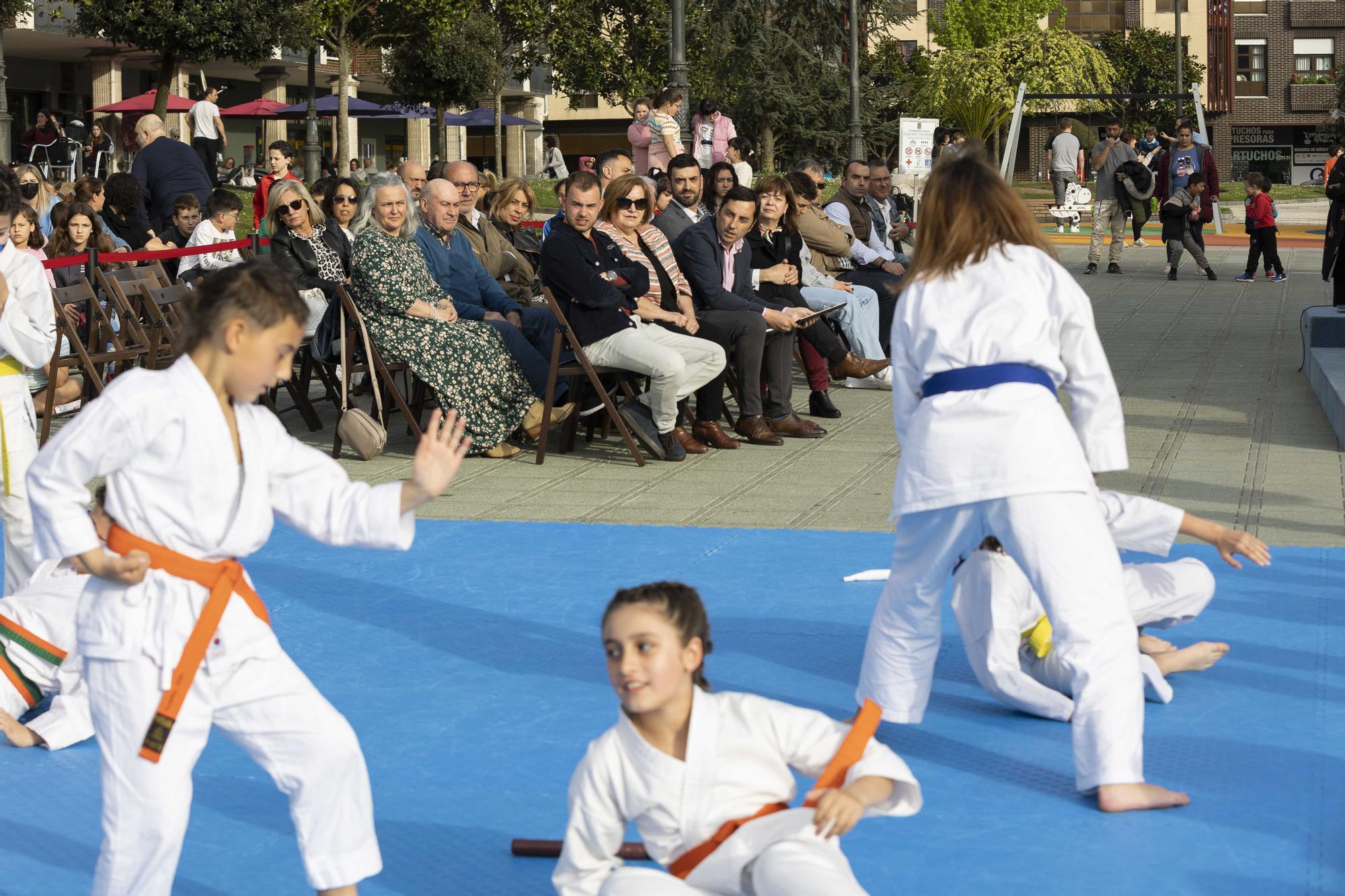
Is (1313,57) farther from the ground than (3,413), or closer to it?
farther from the ground

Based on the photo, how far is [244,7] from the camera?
26.1 metres

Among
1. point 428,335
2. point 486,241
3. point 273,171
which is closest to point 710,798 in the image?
point 428,335

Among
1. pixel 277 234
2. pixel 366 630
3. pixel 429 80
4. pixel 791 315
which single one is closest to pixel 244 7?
pixel 429 80

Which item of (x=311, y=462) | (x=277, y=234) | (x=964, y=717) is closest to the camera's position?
(x=311, y=462)

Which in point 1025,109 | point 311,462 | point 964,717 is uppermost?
point 1025,109

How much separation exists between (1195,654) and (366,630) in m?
2.92

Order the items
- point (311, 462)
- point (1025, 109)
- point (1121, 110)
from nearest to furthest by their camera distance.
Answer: point (311, 462), point (1025, 109), point (1121, 110)

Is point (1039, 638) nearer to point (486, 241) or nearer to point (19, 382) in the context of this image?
point (19, 382)

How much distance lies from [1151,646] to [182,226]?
951 centimetres

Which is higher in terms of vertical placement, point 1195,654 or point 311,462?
point 311,462

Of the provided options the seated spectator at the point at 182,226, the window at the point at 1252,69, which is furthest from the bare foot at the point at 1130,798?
the window at the point at 1252,69

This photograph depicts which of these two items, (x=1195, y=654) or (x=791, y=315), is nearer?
(x=1195, y=654)

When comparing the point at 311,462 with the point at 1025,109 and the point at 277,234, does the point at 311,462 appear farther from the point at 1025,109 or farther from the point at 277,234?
the point at 1025,109

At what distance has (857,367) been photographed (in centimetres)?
1114
